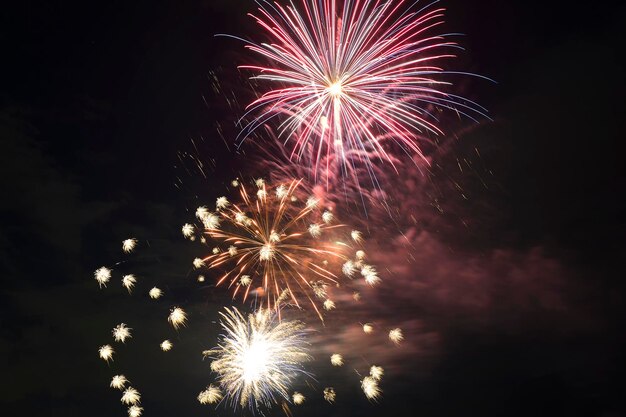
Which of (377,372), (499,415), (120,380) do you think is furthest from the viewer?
(499,415)

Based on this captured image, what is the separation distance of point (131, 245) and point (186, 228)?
7.05 feet

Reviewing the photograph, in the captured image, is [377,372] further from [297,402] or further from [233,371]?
[233,371]

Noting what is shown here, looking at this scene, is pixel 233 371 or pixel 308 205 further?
pixel 233 371

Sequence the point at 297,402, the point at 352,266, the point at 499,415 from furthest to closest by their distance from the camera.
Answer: the point at 499,415 → the point at 297,402 → the point at 352,266

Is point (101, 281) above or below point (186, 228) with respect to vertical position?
below

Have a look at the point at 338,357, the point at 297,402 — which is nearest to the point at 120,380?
the point at 297,402

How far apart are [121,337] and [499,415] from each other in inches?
2982

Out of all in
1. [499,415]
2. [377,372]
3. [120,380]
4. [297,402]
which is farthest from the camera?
[499,415]

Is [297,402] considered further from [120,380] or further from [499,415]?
[499,415]

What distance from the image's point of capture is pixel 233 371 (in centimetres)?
2022

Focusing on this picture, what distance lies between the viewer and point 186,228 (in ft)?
60.1

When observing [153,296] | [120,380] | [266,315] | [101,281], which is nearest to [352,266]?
[266,315]

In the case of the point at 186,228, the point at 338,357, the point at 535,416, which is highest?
the point at 535,416

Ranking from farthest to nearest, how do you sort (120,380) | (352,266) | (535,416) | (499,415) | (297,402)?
(499,415) → (535,416) → (120,380) → (297,402) → (352,266)
